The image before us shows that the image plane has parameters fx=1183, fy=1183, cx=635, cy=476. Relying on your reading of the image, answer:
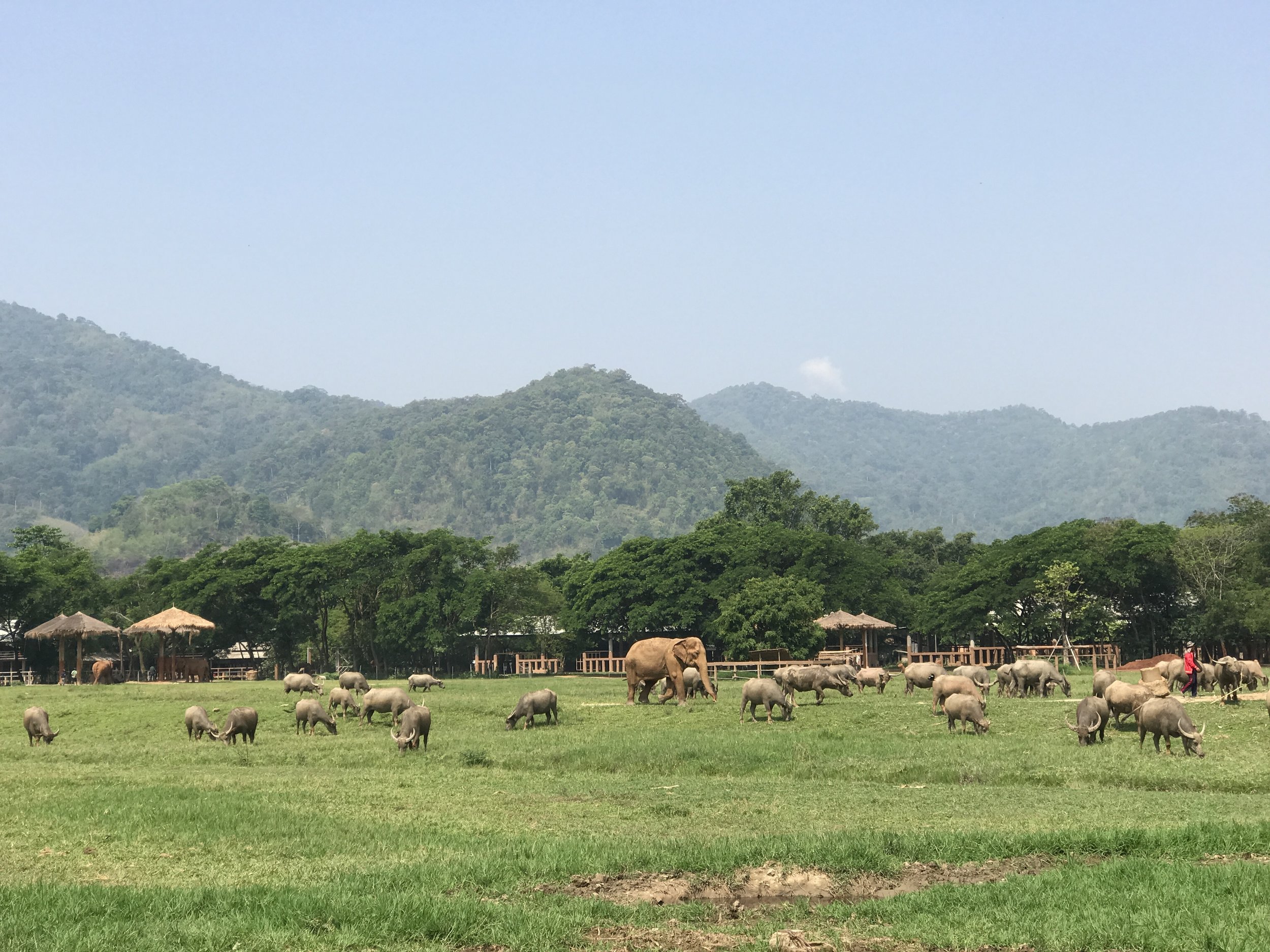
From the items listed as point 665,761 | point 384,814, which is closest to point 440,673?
point 665,761

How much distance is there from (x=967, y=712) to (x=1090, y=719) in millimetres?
3287

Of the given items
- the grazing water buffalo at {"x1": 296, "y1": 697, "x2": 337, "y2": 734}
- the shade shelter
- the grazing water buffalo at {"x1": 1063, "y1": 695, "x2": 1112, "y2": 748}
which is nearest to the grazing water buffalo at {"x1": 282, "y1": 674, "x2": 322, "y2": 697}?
the grazing water buffalo at {"x1": 296, "y1": 697, "x2": 337, "y2": 734}

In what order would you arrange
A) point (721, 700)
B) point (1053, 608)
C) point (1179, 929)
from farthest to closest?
point (1053, 608), point (721, 700), point (1179, 929)

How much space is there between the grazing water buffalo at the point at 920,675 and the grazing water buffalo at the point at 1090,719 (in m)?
13.8

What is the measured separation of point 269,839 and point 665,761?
35.9 ft

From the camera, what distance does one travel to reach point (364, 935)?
11.2m

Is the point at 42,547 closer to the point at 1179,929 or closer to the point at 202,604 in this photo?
the point at 202,604

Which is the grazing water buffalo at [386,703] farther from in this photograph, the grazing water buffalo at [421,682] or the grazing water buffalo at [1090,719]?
the grazing water buffalo at [1090,719]

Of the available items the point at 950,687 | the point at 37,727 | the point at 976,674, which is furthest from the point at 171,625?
the point at 950,687

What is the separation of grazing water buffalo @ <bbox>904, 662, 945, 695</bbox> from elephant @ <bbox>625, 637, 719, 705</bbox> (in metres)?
7.16

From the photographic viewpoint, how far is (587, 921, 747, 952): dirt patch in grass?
11.0 metres

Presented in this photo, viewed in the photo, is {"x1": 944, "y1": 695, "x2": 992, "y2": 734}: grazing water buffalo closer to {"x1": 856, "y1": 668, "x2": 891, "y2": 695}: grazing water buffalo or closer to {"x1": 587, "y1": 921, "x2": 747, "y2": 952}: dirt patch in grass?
{"x1": 856, "y1": 668, "x2": 891, "y2": 695}: grazing water buffalo

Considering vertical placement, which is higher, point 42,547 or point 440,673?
point 42,547

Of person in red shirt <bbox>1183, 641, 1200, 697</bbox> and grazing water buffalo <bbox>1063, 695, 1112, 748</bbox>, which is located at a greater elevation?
person in red shirt <bbox>1183, 641, 1200, 697</bbox>
